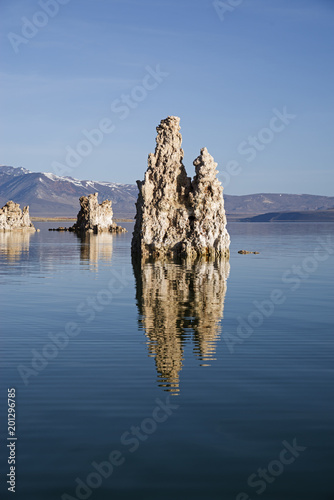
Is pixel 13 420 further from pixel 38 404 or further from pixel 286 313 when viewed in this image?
pixel 286 313

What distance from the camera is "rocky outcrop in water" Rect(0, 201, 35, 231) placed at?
559ft

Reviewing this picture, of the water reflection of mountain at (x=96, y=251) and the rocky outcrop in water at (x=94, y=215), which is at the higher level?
the rocky outcrop in water at (x=94, y=215)

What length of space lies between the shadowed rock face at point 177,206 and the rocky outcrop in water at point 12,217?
111 metres

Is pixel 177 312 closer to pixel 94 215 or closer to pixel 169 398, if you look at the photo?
pixel 169 398

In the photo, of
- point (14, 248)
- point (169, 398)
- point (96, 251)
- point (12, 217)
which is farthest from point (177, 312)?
point (12, 217)

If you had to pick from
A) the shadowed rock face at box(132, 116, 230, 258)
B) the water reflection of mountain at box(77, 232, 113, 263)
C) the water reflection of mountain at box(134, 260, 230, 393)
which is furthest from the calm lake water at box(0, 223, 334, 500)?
the water reflection of mountain at box(77, 232, 113, 263)

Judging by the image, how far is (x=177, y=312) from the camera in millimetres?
28875

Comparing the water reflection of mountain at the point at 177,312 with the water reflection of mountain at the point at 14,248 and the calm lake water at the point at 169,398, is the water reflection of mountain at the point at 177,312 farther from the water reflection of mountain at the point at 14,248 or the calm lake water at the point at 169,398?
the water reflection of mountain at the point at 14,248

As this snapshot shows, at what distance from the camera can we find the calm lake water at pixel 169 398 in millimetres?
10797

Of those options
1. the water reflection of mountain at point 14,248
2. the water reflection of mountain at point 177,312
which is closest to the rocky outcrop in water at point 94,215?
the water reflection of mountain at point 14,248

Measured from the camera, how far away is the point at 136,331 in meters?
24.0

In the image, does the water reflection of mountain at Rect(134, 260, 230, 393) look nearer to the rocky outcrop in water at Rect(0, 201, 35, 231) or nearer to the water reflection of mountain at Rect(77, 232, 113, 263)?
the water reflection of mountain at Rect(77, 232, 113, 263)

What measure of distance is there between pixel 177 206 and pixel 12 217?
117 meters

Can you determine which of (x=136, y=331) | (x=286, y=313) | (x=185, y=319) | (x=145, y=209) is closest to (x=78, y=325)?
(x=136, y=331)
